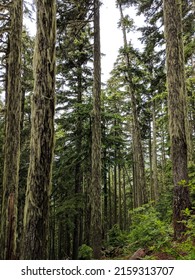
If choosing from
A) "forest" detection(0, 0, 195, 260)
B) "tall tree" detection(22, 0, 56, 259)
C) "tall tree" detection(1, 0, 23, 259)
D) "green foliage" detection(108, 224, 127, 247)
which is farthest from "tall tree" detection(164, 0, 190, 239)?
"green foliage" detection(108, 224, 127, 247)

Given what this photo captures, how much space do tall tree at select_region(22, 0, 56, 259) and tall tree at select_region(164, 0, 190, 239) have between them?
340 centimetres

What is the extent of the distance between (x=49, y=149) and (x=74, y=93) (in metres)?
13.6

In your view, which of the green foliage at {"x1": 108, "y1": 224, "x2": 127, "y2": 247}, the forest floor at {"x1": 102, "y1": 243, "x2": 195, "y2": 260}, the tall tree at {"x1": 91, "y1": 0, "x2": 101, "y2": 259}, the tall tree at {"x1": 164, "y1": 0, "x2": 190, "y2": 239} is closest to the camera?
the forest floor at {"x1": 102, "y1": 243, "x2": 195, "y2": 260}

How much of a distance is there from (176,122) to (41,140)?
159 inches

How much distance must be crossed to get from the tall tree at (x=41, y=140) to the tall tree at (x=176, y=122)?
3405 mm

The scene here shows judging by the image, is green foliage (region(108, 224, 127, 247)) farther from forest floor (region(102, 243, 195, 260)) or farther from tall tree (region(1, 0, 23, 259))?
tall tree (region(1, 0, 23, 259))

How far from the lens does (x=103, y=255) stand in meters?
10.8

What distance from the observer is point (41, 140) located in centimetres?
393

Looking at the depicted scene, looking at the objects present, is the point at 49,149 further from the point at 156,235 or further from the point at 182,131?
the point at 156,235

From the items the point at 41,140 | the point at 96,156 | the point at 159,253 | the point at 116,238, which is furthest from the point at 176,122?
the point at 116,238

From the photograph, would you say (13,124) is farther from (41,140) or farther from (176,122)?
(176,122)

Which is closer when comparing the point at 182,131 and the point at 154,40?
the point at 182,131

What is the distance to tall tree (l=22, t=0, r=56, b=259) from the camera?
3.72 meters
